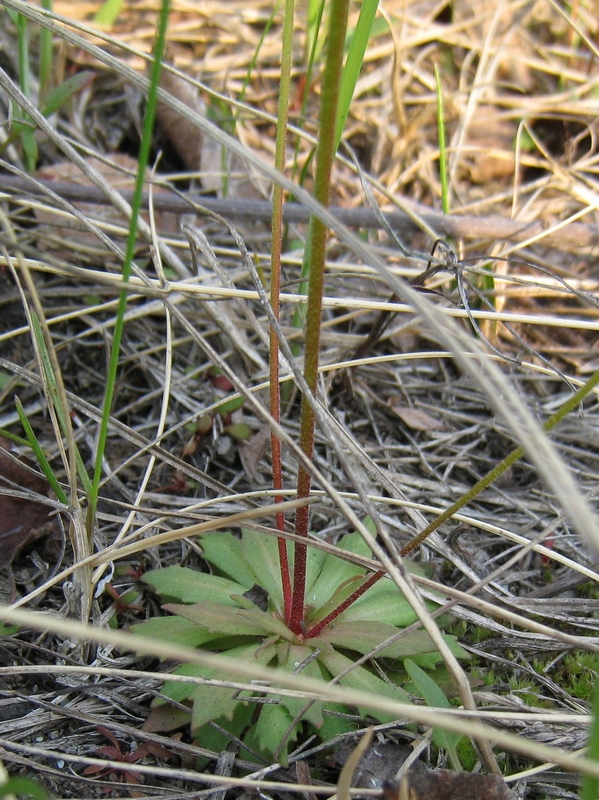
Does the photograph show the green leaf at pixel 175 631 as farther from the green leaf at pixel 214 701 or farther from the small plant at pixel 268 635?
the green leaf at pixel 214 701

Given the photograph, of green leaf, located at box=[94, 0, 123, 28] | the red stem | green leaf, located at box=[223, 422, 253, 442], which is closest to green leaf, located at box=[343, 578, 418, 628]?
the red stem

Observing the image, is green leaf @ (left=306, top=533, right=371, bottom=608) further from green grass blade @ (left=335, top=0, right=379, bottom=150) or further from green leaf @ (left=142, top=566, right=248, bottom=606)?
green grass blade @ (left=335, top=0, right=379, bottom=150)

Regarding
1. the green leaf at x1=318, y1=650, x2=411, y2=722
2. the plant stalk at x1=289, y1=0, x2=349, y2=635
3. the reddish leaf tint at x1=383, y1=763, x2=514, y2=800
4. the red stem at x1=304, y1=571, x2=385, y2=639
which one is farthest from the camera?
the red stem at x1=304, y1=571, x2=385, y2=639

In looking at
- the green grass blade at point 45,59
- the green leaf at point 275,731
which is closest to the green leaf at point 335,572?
the green leaf at point 275,731

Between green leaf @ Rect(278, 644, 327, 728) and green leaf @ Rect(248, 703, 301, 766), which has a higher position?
green leaf @ Rect(278, 644, 327, 728)

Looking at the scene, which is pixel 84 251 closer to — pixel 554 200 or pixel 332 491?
pixel 332 491

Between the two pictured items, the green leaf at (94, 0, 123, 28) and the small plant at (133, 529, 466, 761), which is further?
the green leaf at (94, 0, 123, 28)

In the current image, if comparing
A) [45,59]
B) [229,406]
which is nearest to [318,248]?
[229,406]

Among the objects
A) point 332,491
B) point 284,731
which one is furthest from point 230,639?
point 332,491

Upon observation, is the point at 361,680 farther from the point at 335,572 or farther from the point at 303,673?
the point at 335,572
